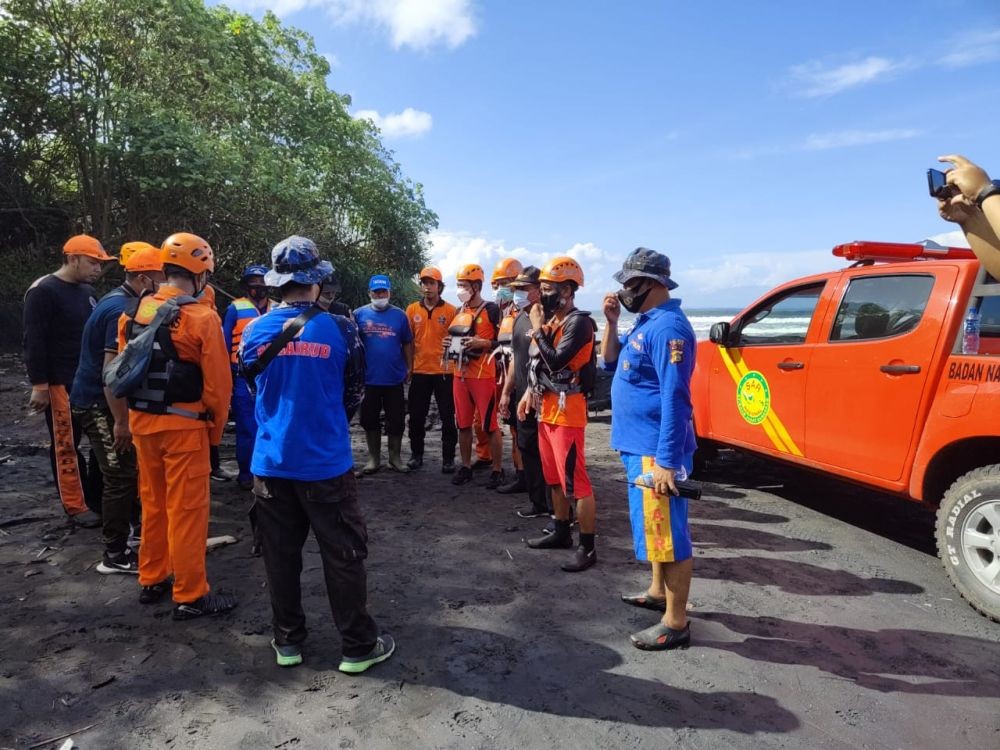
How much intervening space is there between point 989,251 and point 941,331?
7.83 ft

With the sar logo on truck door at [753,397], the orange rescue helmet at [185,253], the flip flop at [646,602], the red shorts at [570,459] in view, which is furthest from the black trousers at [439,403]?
the orange rescue helmet at [185,253]

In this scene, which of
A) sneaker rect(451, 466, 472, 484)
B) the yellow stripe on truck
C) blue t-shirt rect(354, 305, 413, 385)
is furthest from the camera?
blue t-shirt rect(354, 305, 413, 385)

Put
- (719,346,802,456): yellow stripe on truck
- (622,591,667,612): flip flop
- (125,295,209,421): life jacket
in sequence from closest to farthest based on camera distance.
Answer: (125,295,209,421): life jacket, (622,591,667,612): flip flop, (719,346,802,456): yellow stripe on truck

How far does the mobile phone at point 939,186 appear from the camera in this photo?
1.73m

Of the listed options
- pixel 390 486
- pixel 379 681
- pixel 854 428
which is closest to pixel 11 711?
pixel 379 681

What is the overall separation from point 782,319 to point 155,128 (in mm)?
10381

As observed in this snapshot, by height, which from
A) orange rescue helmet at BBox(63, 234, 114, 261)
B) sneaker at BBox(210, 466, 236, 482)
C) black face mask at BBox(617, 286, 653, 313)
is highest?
orange rescue helmet at BBox(63, 234, 114, 261)

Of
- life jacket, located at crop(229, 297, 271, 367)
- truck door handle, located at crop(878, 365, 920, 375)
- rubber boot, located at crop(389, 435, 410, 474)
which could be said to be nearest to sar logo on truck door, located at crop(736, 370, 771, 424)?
truck door handle, located at crop(878, 365, 920, 375)

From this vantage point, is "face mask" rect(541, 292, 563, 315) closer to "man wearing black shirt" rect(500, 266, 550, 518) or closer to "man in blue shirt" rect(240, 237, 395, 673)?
"man wearing black shirt" rect(500, 266, 550, 518)

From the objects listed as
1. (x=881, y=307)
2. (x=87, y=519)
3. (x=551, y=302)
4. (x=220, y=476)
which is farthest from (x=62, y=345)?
(x=881, y=307)

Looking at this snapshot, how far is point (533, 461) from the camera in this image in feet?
16.0

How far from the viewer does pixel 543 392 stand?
3.97m

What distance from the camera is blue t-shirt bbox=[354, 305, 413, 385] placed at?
6.09 metres

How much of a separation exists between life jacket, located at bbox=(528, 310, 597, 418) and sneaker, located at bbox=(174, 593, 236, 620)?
2204 millimetres
